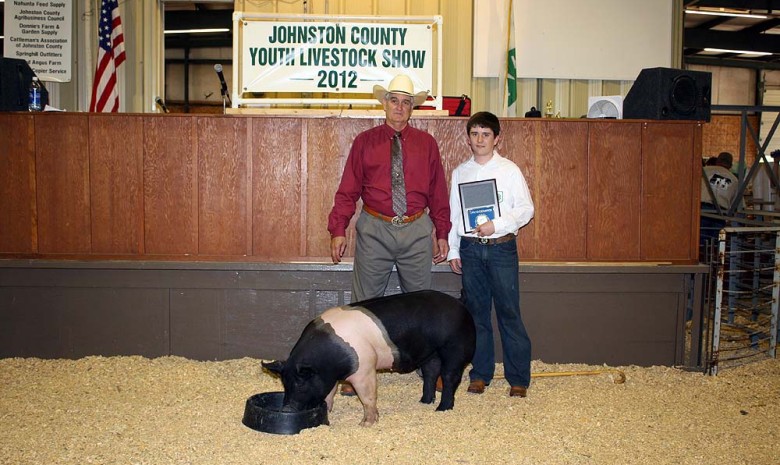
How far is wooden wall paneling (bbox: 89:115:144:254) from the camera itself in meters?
5.54

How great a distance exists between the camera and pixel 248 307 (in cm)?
555

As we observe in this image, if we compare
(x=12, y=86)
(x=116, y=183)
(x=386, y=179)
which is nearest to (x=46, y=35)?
(x=12, y=86)

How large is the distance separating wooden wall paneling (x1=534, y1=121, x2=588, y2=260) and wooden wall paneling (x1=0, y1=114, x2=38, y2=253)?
386 cm

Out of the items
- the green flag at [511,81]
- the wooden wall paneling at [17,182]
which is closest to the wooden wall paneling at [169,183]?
the wooden wall paneling at [17,182]

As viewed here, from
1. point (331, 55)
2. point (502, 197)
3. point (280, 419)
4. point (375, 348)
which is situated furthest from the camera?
point (331, 55)

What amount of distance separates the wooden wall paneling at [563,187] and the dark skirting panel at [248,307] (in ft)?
0.83

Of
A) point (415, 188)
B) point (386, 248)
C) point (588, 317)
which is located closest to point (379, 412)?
point (386, 248)

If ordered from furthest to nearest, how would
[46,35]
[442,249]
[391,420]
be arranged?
[46,35]
[442,249]
[391,420]

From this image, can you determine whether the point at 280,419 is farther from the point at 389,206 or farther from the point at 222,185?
the point at 222,185

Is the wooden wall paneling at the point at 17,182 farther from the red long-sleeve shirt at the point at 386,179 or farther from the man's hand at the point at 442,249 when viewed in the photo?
the man's hand at the point at 442,249

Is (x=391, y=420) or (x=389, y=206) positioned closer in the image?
(x=391, y=420)

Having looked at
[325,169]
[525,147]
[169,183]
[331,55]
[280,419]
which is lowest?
[280,419]

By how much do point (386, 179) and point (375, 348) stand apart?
4.12 feet

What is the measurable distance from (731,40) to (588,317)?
1268cm
